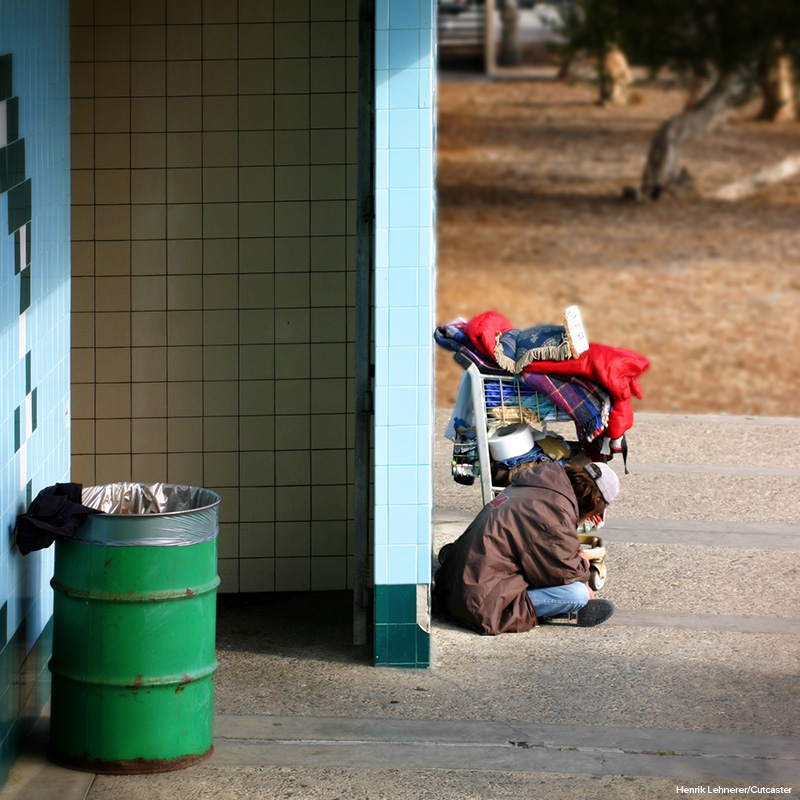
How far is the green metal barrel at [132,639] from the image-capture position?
15.5 ft

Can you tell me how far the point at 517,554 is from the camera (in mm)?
6387

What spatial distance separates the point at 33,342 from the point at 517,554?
2.59 m

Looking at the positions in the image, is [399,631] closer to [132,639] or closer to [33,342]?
[132,639]

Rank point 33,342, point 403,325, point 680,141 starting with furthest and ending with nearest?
point 680,141
point 403,325
point 33,342

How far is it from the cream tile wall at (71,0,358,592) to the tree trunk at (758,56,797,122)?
21676 millimetres

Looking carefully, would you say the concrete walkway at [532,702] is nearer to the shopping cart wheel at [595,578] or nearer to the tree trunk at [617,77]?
the shopping cart wheel at [595,578]

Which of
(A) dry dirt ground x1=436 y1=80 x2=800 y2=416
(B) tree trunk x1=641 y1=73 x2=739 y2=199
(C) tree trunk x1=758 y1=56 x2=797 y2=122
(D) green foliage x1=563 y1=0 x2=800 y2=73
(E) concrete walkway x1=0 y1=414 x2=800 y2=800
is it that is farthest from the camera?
(C) tree trunk x1=758 y1=56 x2=797 y2=122

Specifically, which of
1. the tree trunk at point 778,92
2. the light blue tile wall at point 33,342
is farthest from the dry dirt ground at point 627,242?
the light blue tile wall at point 33,342

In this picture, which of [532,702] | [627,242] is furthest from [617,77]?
[532,702]

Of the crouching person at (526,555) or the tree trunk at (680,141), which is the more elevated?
the tree trunk at (680,141)

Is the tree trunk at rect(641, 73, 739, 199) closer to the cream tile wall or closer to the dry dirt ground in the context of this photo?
the dry dirt ground

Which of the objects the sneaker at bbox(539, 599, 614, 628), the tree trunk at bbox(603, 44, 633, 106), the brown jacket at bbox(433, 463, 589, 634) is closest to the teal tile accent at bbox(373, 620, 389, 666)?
the brown jacket at bbox(433, 463, 589, 634)

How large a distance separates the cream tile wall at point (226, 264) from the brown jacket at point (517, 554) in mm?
861

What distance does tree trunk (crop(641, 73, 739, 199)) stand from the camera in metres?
25.5
